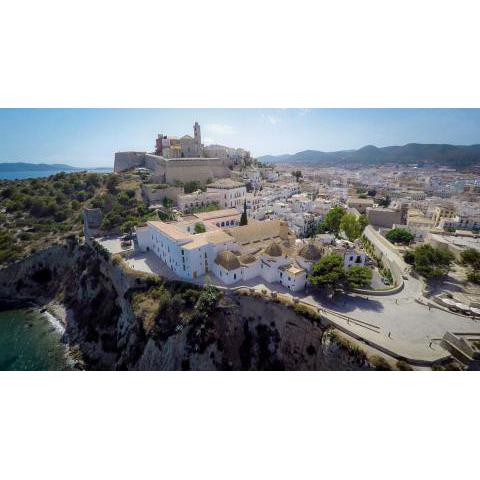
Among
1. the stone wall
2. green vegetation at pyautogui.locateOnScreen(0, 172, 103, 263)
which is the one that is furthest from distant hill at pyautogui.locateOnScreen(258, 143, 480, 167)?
green vegetation at pyautogui.locateOnScreen(0, 172, 103, 263)

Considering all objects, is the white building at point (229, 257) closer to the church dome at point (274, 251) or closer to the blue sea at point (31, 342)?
the church dome at point (274, 251)

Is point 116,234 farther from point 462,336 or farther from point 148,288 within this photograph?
point 462,336

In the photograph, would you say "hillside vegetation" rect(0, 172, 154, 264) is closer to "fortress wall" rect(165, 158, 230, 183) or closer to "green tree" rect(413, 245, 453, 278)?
"fortress wall" rect(165, 158, 230, 183)

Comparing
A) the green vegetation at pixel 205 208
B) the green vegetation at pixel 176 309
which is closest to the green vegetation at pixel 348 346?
the green vegetation at pixel 176 309

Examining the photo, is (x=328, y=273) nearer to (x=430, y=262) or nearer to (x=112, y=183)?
(x=430, y=262)

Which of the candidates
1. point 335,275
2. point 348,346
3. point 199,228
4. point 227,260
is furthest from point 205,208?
point 348,346
